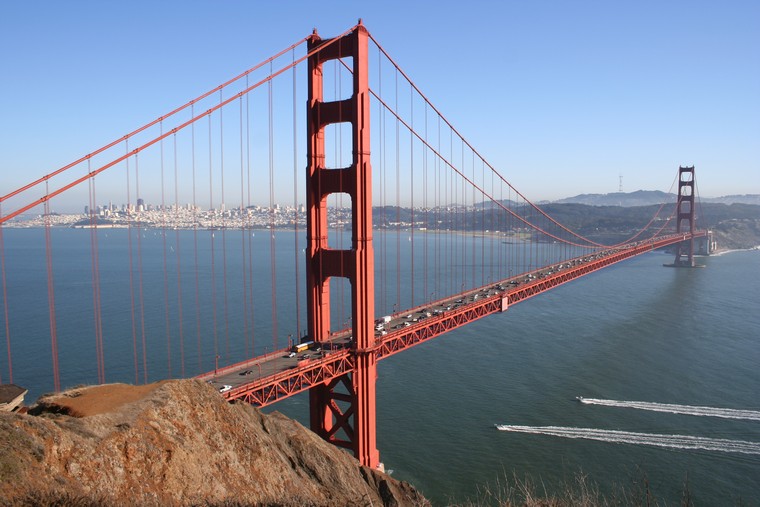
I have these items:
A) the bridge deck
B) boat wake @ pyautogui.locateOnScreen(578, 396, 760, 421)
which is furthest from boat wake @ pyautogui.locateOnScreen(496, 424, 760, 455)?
the bridge deck

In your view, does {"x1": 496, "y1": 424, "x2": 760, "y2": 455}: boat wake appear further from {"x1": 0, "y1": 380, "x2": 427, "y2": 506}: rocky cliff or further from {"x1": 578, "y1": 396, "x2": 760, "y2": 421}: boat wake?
{"x1": 0, "y1": 380, "x2": 427, "y2": 506}: rocky cliff

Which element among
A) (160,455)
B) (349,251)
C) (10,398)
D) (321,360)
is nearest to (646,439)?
(321,360)

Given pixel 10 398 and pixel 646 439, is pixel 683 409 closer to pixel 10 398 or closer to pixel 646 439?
pixel 646 439

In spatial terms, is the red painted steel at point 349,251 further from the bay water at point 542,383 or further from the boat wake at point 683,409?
the boat wake at point 683,409

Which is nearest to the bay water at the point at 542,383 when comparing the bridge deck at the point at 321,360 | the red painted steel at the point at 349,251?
the red painted steel at the point at 349,251

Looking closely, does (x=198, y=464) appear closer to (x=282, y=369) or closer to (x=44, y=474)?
(x=44, y=474)
